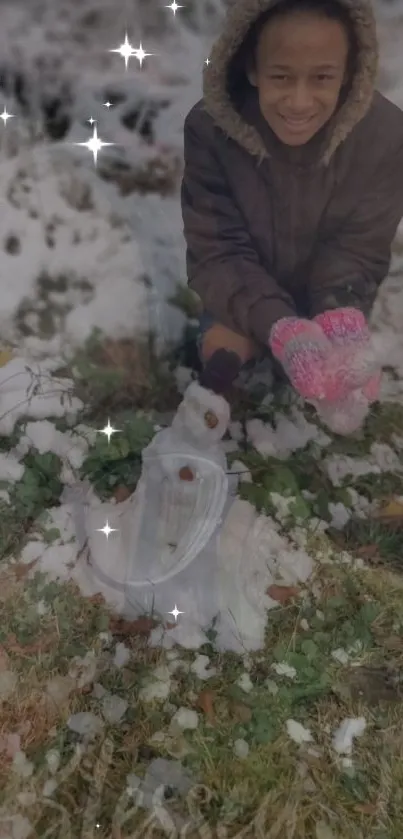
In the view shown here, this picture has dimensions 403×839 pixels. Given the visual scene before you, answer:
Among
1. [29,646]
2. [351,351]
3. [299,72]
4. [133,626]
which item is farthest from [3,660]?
[299,72]

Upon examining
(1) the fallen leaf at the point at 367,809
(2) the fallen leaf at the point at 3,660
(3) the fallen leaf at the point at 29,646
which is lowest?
(1) the fallen leaf at the point at 367,809

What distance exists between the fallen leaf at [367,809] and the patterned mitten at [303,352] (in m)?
0.47

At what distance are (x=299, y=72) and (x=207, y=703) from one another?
0.74 m

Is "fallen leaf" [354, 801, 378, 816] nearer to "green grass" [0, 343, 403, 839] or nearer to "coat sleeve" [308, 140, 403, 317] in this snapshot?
"green grass" [0, 343, 403, 839]

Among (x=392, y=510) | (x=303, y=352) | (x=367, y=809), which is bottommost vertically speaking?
(x=367, y=809)

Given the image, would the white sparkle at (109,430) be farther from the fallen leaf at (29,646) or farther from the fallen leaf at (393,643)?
the fallen leaf at (393,643)

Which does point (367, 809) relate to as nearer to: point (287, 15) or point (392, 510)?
point (392, 510)

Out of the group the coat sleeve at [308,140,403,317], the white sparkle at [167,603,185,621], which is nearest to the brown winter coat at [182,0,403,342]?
the coat sleeve at [308,140,403,317]

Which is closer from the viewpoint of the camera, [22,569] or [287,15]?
[287,15]

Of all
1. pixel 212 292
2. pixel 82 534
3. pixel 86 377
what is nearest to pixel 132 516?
pixel 82 534

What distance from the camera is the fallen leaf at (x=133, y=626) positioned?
35.3 inches

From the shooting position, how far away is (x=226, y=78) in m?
0.87

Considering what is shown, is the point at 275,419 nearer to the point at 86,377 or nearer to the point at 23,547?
the point at 86,377

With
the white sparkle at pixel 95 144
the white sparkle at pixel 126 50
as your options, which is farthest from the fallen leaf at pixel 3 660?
the white sparkle at pixel 126 50
